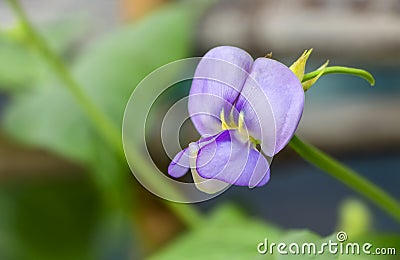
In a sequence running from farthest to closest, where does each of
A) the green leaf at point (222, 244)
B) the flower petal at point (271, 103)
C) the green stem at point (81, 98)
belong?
the green stem at point (81, 98) → the green leaf at point (222, 244) → the flower petal at point (271, 103)

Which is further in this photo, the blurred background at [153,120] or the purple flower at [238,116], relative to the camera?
A: the blurred background at [153,120]

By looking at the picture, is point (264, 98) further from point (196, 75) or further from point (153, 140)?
point (153, 140)

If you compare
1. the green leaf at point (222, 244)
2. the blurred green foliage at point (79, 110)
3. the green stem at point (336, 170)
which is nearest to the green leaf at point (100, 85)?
the blurred green foliage at point (79, 110)

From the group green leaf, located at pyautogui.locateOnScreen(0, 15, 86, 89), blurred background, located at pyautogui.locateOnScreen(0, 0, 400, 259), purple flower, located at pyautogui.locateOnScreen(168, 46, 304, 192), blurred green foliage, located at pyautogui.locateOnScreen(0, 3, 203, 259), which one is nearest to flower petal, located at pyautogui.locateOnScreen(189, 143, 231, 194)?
purple flower, located at pyautogui.locateOnScreen(168, 46, 304, 192)

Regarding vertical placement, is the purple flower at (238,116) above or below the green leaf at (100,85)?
below

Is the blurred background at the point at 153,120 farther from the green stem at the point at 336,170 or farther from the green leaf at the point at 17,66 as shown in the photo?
the green stem at the point at 336,170

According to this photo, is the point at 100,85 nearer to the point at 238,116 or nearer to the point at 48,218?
the point at 48,218

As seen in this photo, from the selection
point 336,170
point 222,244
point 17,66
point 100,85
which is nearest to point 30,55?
point 17,66
